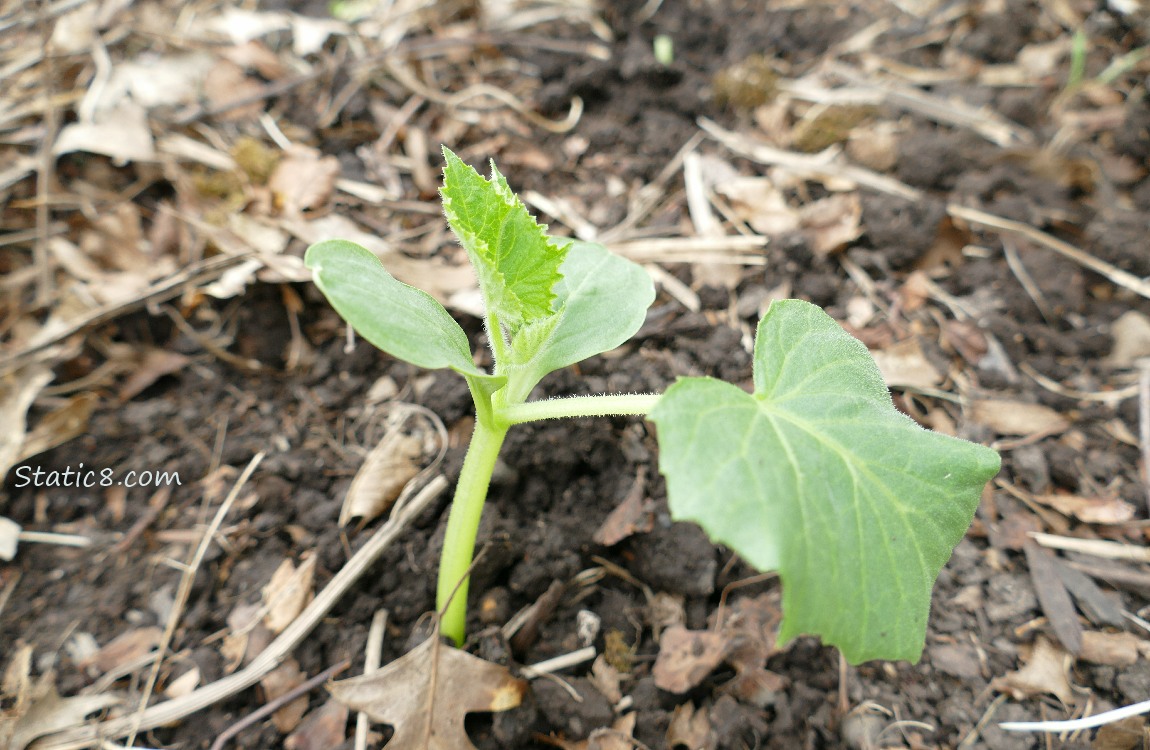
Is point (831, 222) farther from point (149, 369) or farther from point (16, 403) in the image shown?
point (16, 403)

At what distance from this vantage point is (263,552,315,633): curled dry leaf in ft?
5.74

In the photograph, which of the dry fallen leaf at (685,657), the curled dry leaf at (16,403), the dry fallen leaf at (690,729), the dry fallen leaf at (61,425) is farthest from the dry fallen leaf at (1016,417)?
the curled dry leaf at (16,403)

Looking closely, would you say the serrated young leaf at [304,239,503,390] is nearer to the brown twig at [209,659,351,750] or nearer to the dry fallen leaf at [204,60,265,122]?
the brown twig at [209,659,351,750]

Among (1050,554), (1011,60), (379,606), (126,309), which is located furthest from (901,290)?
(126,309)

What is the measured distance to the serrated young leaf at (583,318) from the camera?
1.46m

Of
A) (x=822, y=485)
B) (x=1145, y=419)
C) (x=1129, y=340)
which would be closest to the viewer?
(x=822, y=485)

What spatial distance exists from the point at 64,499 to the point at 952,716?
7.48 feet

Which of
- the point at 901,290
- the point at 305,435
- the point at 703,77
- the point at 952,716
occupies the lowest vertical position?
the point at 952,716

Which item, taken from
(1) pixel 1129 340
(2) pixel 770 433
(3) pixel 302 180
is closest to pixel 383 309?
(2) pixel 770 433

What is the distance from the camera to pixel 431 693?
1.54 meters

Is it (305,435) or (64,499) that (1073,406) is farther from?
(64,499)

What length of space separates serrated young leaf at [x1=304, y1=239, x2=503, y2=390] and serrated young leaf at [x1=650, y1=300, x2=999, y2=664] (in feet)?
1.25

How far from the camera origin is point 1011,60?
126 inches

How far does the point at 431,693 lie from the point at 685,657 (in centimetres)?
57
